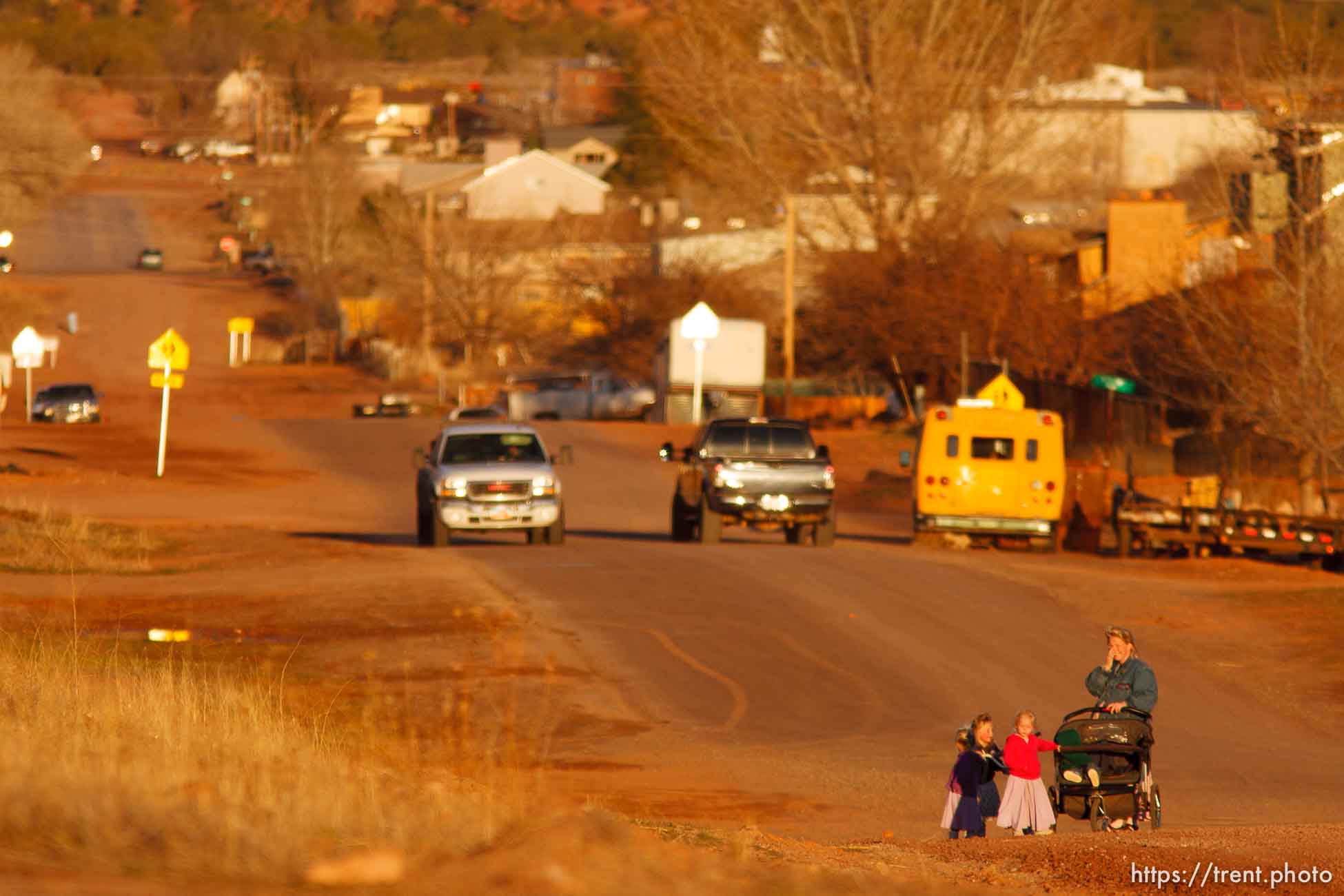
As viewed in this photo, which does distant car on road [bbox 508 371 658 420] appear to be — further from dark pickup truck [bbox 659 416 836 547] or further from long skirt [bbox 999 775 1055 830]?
long skirt [bbox 999 775 1055 830]

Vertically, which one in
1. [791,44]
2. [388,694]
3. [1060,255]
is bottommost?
[388,694]

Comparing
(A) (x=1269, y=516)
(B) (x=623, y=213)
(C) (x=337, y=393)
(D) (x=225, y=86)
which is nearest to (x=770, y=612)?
(A) (x=1269, y=516)

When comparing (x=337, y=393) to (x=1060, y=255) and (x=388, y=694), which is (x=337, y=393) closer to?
(x=1060, y=255)

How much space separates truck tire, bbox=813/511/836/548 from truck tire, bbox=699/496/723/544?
1459 mm

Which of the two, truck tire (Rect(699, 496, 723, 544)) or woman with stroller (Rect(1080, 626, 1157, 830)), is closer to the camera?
woman with stroller (Rect(1080, 626, 1157, 830))

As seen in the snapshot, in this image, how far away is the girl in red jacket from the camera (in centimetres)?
1199

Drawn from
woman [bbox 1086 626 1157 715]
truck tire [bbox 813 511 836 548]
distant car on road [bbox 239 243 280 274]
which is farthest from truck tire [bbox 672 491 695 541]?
distant car on road [bbox 239 243 280 274]

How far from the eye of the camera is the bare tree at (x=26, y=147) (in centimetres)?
6981

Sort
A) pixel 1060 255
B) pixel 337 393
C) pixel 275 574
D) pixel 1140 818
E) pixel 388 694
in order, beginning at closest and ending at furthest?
pixel 1140 818
pixel 388 694
pixel 275 574
pixel 1060 255
pixel 337 393

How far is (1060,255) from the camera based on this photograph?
65.9m

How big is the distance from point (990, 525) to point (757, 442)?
4.42 meters

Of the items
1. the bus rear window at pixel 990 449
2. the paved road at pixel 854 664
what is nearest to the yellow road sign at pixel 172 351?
the paved road at pixel 854 664

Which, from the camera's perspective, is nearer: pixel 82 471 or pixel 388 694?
pixel 388 694

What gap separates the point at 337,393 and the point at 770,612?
175ft
